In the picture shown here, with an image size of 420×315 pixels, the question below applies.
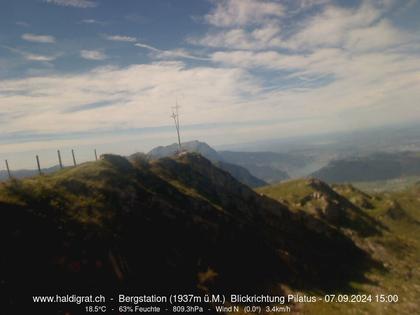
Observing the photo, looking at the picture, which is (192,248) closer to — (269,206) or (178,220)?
(178,220)

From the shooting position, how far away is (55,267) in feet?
92.9

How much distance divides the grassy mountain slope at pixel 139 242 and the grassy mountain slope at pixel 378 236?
4.77 metres

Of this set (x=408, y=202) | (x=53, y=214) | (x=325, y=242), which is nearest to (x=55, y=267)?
(x=53, y=214)

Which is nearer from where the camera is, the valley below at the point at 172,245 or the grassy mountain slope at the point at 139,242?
the grassy mountain slope at the point at 139,242

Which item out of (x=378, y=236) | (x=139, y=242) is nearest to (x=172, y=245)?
(x=139, y=242)

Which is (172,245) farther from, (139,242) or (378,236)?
(378,236)

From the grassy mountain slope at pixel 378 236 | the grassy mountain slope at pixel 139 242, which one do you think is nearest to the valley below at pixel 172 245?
the grassy mountain slope at pixel 139 242

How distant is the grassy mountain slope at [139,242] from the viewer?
95.0 feet

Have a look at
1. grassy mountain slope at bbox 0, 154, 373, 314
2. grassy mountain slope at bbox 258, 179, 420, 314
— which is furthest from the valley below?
grassy mountain slope at bbox 258, 179, 420, 314

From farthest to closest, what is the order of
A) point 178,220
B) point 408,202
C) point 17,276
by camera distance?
point 408,202
point 178,220
point 17,276

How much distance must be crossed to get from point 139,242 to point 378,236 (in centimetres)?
7440

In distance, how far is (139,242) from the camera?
37.9 metres

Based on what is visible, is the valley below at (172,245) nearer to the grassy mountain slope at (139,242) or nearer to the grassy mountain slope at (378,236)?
the grassy mountain slope at (139,242)

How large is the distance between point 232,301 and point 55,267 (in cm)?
1859
